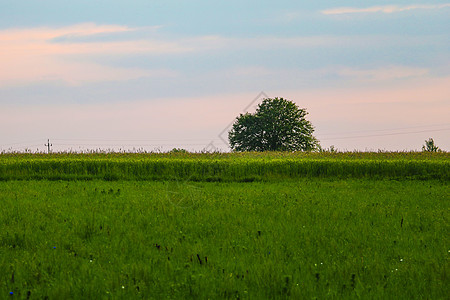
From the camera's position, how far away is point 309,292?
6.75 metres

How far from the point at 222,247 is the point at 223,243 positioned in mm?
298

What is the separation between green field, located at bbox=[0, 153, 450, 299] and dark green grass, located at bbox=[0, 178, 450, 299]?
1.1 inches

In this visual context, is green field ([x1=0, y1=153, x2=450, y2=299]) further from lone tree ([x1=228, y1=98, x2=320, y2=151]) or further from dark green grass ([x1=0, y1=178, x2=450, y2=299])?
lone tree ([x1=228, y1=98, x2=320, y2=151])

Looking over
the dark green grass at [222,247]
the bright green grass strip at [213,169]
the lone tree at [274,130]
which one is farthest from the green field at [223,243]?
the lone tree at [274,130]

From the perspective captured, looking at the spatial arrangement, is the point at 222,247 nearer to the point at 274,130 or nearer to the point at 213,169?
the point at 213,169

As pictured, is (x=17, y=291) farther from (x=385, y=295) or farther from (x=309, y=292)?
(x=385, y=295)

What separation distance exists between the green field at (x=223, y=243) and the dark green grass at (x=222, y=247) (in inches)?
Result: 1.1

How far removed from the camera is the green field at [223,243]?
23.0 feet

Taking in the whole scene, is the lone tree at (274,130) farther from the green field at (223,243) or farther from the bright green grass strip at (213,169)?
the green field at (223,243)

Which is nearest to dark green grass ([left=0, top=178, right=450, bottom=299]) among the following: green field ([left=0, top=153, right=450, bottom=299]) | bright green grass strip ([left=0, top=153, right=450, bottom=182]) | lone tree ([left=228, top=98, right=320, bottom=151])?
green field ([left=0, top=153, right=450, bottom=299])

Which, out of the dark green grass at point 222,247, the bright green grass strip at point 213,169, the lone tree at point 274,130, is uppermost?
the lone tree at point 274,130

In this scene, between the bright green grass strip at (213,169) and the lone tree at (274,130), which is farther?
the lone tree at (274,130)

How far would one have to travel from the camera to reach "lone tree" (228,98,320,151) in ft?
190

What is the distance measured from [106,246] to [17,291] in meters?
2.44
